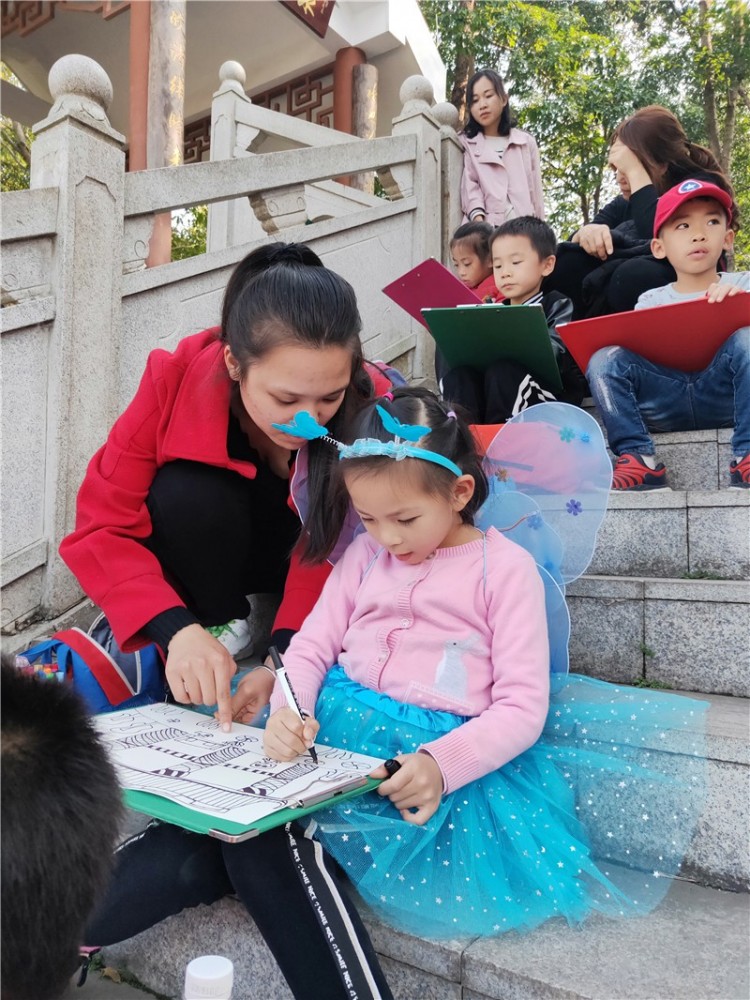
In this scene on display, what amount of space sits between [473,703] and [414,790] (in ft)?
0.87

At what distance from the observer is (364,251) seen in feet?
13.6

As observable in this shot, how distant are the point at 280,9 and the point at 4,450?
627 centimetres

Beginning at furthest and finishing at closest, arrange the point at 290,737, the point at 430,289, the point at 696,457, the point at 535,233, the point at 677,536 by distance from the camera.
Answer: the point at 535,233
the point at 430,289
the point at 696,457
the point at 677,536
the point at 290,737

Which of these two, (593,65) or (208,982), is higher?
(593,65)

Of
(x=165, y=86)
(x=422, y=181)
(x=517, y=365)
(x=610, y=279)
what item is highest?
(x=165, y=86)

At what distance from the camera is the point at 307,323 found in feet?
5.10

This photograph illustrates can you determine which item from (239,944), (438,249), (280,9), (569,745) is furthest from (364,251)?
(280,9)

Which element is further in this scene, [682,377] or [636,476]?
[682,377]

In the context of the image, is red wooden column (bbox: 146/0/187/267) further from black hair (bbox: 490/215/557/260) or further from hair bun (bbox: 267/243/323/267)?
hair bun (bbox: 267/243/323/267)

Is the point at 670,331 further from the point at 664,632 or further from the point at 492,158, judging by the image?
the point at 492,158

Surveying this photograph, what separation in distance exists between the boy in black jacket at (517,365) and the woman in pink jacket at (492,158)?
5.04 feet

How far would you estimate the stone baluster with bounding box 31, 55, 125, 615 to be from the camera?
2410 millimetres

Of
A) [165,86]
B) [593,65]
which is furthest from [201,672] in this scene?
[593,65]

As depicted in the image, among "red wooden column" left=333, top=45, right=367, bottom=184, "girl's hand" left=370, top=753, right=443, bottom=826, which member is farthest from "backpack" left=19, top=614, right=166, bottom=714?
"red wooden column" left=333, top=45, right=367, bottom=184
